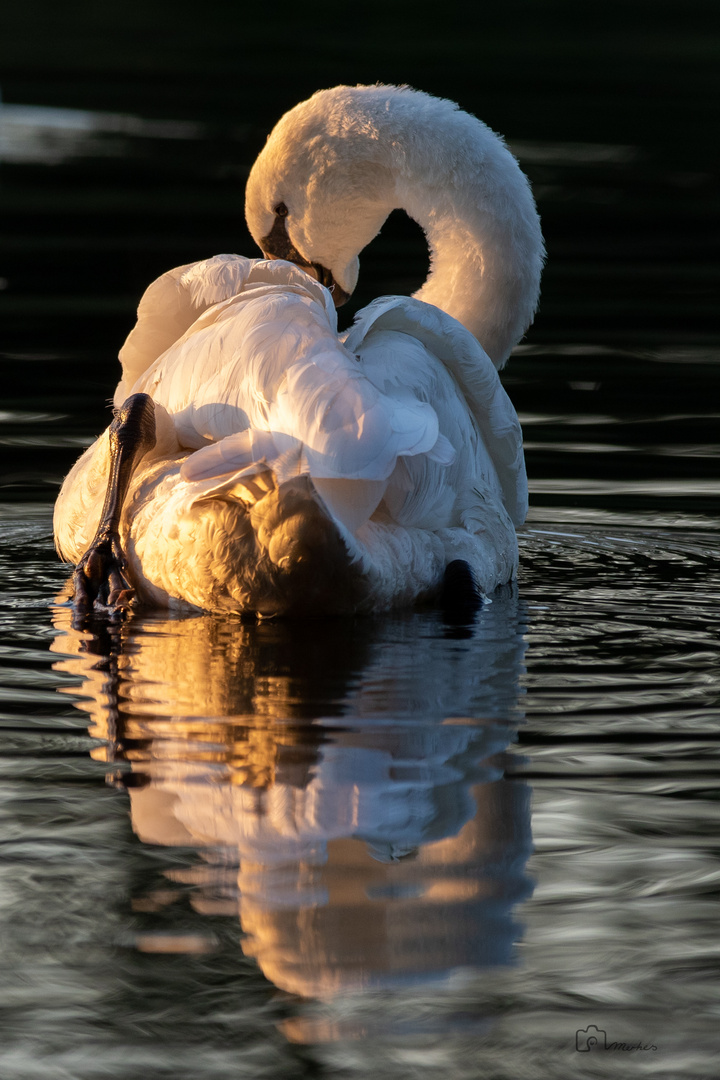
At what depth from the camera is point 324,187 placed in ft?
23.0

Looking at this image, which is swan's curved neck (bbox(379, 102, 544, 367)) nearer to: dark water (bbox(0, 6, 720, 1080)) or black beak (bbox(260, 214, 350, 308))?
black beak (bbox(260, 214, 350, 308))

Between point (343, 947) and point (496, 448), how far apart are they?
3.43 meters

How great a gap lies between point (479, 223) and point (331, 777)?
350 cm

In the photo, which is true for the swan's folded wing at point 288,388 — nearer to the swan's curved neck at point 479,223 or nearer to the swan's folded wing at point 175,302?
the swan's folded wing at point 175,302

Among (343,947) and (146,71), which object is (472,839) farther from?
(146,71)

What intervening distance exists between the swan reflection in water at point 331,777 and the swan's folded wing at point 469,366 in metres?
0.82

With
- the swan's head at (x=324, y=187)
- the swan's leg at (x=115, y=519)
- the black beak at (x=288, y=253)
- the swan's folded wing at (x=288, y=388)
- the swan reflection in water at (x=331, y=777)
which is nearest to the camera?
the swan reflection in water at (x=331, y=777)

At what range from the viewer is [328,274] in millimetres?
7250

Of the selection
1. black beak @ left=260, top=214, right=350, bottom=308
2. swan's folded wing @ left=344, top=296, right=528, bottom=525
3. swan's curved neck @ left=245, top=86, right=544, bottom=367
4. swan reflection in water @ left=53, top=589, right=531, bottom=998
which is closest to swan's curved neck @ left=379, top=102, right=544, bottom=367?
swan's curved neck @ left=245, top=86, right=544, bottom=367

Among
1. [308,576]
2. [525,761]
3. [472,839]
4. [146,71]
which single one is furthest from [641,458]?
[146,71]

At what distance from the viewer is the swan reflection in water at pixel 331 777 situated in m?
3.04

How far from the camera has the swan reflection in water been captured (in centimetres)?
304

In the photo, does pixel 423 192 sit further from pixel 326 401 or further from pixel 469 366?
pixel 326 401

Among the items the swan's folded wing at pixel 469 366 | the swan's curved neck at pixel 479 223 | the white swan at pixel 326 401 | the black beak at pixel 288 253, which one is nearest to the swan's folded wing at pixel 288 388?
the white swan at pixel 326 401
